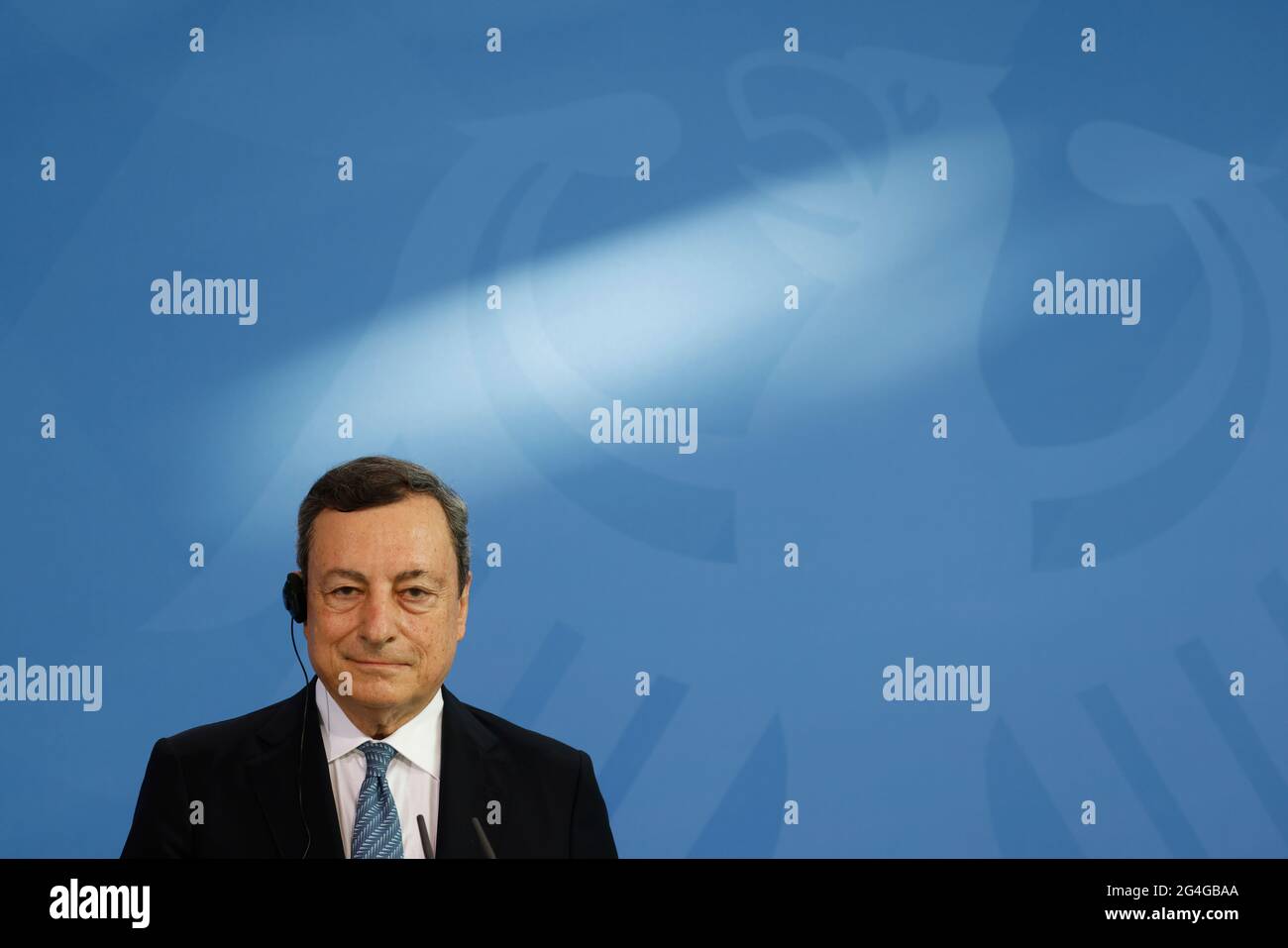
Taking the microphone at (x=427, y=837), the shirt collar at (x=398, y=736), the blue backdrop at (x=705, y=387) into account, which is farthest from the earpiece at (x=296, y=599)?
the blue backdrop at (x=705, y=387)

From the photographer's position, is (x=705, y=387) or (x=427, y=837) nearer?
(x=427, y=837)

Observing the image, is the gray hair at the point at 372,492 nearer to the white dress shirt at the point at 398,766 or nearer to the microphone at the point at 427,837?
the white dress shirt at the point at 398,766

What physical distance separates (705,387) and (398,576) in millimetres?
1248

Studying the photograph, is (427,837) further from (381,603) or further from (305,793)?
(381,603)

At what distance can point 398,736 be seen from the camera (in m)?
1.67

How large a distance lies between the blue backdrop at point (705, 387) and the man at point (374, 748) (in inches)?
39.4

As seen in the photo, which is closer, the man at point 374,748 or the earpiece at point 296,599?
the man at point 374,748

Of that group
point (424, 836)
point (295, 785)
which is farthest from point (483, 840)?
point (295, 785)

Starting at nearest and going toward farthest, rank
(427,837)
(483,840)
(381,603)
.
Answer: (483,840), (427,837), (381,603)

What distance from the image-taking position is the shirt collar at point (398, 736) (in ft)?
5.45

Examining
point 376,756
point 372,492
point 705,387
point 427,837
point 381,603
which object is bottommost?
point 427,837

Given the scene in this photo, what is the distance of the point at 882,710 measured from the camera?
2807mm
